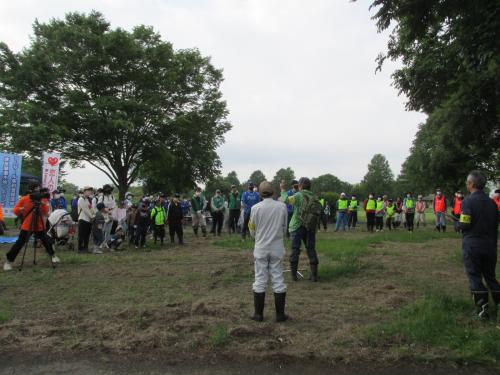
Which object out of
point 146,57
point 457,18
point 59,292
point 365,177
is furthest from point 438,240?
point 365,177

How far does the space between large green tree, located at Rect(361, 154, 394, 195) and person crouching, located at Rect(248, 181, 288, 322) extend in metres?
99.4

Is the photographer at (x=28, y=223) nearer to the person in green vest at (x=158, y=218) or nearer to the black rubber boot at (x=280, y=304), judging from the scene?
the person in green vest at (x=158, y=218)

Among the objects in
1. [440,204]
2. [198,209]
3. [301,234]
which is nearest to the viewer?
[301,234]

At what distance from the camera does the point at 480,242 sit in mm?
5062

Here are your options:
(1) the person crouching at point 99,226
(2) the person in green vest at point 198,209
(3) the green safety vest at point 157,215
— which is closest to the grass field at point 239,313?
(1) the person crouching at point 99,226

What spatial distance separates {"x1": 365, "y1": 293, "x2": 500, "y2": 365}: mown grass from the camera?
13.0 feet

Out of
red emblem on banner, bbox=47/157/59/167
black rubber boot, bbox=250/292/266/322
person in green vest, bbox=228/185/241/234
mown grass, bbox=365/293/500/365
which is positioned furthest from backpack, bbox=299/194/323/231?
red emblem on banner, bbox=47/157/59/167

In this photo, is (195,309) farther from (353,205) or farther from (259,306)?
(353,205)

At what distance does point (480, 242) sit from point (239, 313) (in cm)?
321

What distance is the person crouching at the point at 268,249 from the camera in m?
5.11

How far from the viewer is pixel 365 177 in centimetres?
11050

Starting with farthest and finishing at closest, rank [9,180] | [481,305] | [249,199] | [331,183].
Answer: [331,183] < [9,180] < [249,199] < [481,305]

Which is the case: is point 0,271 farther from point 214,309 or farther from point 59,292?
point 214,309

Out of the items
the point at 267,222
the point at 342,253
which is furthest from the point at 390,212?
the point at 267,222
